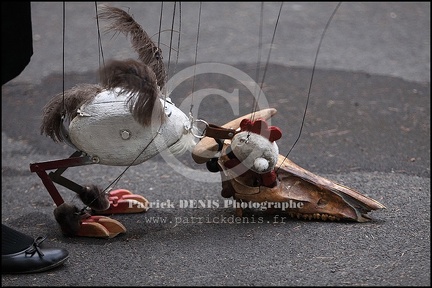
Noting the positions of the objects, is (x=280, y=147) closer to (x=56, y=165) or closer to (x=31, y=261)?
(x=56, y=165)

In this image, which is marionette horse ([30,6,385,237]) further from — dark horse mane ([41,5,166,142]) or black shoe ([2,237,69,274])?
black shoe ([2,237,69,274])

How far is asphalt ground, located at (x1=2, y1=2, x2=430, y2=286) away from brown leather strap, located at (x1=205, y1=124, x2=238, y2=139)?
32cm

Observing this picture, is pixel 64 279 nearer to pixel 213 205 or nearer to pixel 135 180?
pixel 213 205

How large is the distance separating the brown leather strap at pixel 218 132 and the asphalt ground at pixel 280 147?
1.04 ft

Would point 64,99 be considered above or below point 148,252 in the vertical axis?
above

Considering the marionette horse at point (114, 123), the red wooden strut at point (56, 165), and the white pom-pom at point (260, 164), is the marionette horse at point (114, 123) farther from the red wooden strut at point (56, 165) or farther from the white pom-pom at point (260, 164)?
the white pom-pom at point (260, 164)

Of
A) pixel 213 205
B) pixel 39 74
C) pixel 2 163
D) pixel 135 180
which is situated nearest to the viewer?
pixel 213 205

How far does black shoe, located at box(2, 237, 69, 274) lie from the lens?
2121 millimetres

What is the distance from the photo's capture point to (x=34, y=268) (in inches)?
84.0

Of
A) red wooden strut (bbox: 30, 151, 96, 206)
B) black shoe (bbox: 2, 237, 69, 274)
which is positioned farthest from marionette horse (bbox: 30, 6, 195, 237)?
black shoe (bbox: 2, 237, 69, 274)

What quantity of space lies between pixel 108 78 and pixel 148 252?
1.91 feet

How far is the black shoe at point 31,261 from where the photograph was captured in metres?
2.12

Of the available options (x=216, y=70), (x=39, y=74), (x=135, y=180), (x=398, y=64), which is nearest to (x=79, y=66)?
(x=39, y=74)

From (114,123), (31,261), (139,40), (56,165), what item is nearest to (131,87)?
(114,123)
